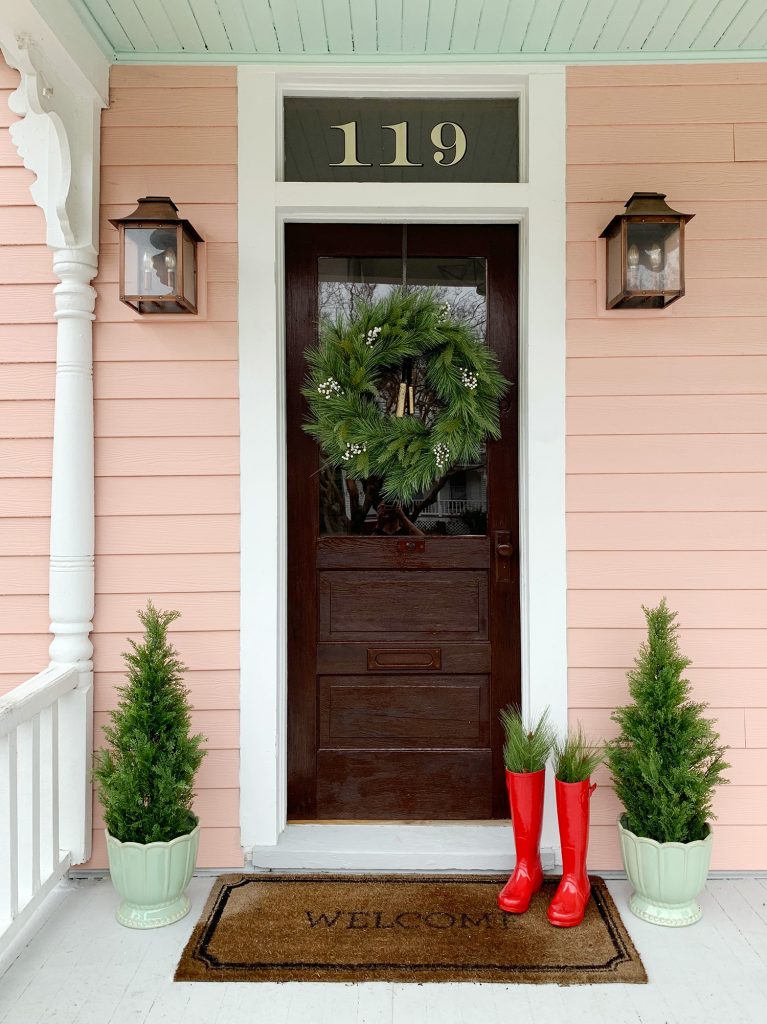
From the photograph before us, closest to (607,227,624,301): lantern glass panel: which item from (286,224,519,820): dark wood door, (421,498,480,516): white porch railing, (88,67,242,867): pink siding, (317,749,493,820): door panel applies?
(286,224,519,820): dark wood door

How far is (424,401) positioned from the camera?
2.67 metres

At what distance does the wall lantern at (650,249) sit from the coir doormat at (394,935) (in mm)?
1898

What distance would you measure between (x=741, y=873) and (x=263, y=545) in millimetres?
1940

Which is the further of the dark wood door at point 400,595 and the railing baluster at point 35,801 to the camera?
the dark wood door at point 400,595

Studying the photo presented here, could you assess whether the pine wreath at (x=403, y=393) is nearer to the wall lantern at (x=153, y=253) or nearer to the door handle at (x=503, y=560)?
the door handle at (x=503, y=560)

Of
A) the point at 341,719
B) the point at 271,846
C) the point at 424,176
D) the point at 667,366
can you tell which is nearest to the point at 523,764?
the point at 341,719

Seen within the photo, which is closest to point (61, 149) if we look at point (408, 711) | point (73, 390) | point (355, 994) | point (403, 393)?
point (73, 390)

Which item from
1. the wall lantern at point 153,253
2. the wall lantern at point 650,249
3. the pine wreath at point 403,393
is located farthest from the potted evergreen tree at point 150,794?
the wall lantern at point 650,249

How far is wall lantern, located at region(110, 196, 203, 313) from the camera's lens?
7.66 ft

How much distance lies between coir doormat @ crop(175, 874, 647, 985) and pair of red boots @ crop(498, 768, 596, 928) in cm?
5

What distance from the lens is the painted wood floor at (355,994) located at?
Answer: 1.89m

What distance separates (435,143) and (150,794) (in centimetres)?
232

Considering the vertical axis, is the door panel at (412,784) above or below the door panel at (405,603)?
below

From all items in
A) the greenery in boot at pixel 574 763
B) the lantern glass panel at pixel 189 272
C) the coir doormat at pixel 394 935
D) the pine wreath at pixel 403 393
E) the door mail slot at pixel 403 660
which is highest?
the lantern glass panel at pixel 189 272
